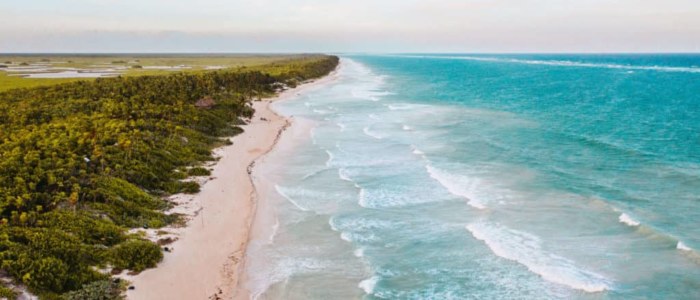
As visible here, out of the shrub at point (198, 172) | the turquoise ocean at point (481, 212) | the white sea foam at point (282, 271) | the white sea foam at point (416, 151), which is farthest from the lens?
the white sea foam at point (416, 151)

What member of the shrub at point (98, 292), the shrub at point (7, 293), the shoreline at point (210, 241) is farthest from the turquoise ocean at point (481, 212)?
the shrub at point (7, 293)

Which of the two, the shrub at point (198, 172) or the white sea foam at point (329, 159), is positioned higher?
the shrub at point (198, 172)

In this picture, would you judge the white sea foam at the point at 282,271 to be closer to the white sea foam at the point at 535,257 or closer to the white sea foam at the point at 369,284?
the white sea foam at the point at 369,284

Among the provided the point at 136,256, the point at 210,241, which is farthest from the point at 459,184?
the point at 136,256

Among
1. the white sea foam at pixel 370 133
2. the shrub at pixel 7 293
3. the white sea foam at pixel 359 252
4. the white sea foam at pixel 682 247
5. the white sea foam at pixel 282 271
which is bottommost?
the white sea foam at pixel 282 271

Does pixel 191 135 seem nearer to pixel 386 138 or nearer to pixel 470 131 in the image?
pixel 386 138

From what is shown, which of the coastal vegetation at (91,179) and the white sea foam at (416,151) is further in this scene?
the white sea foam at (416,151)
